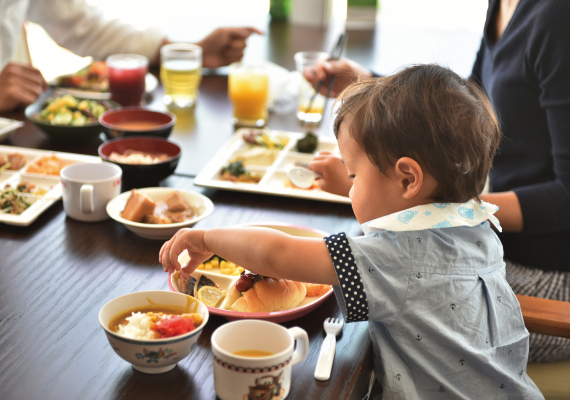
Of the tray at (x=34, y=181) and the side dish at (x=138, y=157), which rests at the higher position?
the side dish at (x=138, y=157)

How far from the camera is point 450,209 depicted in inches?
39.0

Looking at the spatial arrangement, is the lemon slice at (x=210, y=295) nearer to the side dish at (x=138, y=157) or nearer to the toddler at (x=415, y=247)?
the toddler at (x=415, y=247)

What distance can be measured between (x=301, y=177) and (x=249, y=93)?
0.70 m

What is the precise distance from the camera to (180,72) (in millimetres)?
2199

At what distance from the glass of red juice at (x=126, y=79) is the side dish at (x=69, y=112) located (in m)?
0.19

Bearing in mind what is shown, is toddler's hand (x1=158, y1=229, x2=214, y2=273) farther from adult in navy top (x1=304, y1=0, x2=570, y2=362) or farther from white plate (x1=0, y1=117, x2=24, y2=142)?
white plate (x1=0, y1=117, x2=24, y2=142)

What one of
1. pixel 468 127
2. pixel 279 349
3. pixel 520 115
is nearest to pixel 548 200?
pixel 520 115

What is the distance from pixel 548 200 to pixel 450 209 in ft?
1.75

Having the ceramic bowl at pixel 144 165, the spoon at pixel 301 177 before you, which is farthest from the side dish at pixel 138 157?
the spoon at pixel 301 177

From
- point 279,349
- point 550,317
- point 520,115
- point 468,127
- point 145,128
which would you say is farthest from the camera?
point 145,128

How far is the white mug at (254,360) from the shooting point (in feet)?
2.53

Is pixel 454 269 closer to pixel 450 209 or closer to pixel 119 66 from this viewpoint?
pixel 450 209

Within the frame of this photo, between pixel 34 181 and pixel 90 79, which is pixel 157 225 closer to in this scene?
pixel 34 181

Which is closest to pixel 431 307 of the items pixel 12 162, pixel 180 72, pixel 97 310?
pixel 97 310
